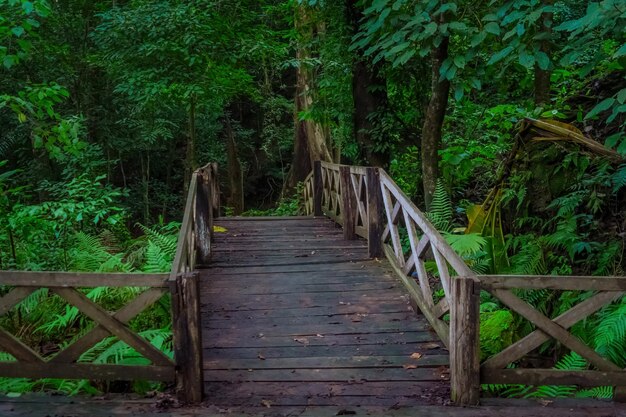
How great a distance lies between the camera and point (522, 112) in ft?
23.9

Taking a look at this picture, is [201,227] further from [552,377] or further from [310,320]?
[552,377]

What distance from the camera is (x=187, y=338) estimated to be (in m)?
3.29

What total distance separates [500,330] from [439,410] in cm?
147

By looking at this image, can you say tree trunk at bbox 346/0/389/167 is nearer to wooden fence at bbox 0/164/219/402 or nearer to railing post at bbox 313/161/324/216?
railing post at bbox 313/161/324/216

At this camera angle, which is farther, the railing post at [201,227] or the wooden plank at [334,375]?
the railing post at [201,227]

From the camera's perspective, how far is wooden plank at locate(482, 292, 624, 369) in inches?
129

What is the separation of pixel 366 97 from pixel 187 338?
7.10 meters

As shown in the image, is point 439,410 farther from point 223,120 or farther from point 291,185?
point 223,120

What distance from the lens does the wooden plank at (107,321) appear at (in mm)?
3311

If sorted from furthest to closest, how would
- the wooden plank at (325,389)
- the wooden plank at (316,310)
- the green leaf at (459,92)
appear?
the green leaf at (459,92) → the wooden plank at (316,310) → the wooden plank at (325,389)

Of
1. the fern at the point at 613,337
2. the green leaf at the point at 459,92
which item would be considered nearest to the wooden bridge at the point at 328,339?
the fern at the point at 613,337

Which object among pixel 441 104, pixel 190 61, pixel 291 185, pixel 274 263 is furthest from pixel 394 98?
pixel 291 185

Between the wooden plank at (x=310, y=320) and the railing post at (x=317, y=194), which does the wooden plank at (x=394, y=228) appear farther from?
the railing post at (x=317, y=194)

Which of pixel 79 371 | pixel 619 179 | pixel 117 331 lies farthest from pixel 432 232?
pixel 79 371
